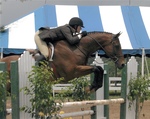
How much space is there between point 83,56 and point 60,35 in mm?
455

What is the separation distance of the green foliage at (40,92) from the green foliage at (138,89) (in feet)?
7.34

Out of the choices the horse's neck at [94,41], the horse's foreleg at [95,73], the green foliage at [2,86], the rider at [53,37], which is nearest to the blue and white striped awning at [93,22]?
the horse's neck at [94,41]

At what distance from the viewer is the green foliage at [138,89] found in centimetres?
→ 653

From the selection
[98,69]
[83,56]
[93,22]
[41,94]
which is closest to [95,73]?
[98,69]

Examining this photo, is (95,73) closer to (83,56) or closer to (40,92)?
(83,56)

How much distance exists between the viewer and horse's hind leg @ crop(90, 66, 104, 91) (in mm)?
6000

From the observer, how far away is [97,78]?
6066mm

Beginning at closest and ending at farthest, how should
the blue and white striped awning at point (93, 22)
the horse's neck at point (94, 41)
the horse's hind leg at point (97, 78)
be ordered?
the horse's hind leg at point (97, 78), the horse's neck at point (94, 41), the blue and white striped awning at point (93, 22)

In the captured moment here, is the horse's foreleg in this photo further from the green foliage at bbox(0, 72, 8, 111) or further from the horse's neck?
the green foliage at bbox(0, 72, 8, 111)

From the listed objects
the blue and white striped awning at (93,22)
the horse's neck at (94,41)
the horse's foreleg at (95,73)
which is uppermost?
the blue and white striped awning at (93,22)

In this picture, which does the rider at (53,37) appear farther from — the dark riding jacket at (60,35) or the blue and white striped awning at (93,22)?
the blue and white striped awning at (93,22)

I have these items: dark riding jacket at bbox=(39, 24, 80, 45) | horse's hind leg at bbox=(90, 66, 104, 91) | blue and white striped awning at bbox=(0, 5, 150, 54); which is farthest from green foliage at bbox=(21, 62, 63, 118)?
blue and white striped awning at bbox=(0, 5, 150, 54)

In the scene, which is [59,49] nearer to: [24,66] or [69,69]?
[69,69]

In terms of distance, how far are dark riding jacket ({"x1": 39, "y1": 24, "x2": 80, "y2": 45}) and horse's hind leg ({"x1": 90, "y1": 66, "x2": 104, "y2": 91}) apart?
0.53 m
